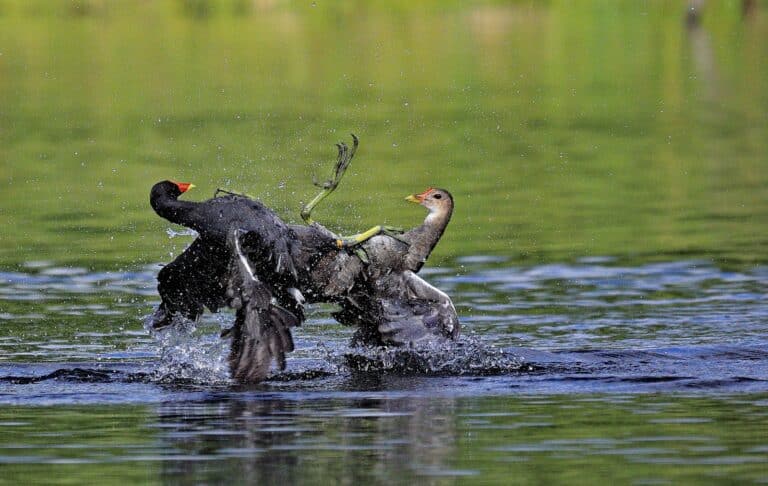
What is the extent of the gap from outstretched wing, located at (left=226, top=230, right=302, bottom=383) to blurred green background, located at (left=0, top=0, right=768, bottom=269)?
15.6 ft

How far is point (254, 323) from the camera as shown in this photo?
1059 centimetres

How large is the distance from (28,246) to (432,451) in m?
8.77

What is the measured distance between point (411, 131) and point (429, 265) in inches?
415

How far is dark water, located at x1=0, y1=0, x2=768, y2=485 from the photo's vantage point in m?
8.68

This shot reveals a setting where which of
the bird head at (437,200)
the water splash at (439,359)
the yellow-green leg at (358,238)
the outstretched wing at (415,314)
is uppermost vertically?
the bird head at (437,200)

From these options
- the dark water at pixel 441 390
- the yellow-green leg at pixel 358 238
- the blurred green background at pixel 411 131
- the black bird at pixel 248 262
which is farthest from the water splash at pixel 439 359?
the blurred green background at pixel 411 131

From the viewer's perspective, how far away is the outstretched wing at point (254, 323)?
1058 centimetres

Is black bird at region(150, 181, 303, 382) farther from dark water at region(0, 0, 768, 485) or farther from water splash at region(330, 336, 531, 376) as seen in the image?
water splash at region(330, 336, 531, 376)

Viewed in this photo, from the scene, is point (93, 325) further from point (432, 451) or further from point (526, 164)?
point (526, 164)

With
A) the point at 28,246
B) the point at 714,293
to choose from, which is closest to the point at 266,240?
the point at 714,293

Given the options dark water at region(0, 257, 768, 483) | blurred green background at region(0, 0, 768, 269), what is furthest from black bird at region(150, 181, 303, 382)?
blurred green background at region(0, 0, 768, 269)

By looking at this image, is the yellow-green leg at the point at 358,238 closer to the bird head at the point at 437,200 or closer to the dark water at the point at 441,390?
the bird head at the point at 437,200

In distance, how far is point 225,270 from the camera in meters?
11.2

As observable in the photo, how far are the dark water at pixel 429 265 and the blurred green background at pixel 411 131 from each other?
8 cm
